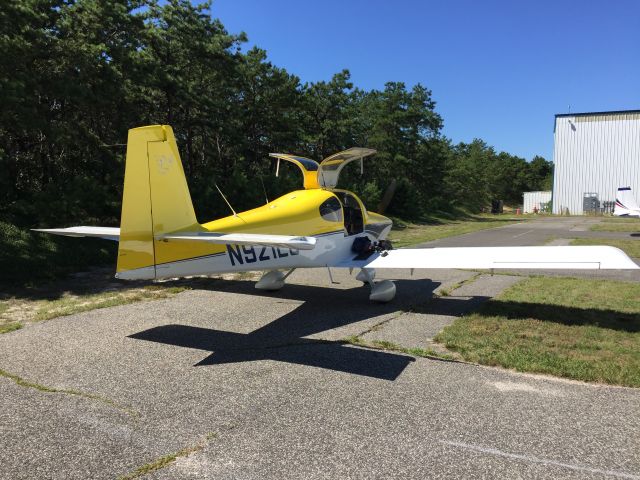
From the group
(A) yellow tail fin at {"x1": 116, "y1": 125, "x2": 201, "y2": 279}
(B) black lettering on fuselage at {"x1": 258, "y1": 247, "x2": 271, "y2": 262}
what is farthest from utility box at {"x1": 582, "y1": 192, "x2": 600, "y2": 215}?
(A) yellow tail fin at {"x1": 116, "y1": 125, "x2": 201, "y2": 279}

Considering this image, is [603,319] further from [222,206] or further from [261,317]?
[222,206]

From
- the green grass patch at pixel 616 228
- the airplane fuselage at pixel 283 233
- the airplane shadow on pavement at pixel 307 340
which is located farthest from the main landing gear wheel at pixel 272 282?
the green grass patch at pixel 616 228

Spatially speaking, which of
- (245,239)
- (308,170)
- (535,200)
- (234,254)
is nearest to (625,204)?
(308,170)

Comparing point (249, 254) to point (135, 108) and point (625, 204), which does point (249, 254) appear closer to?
point (135, 108)

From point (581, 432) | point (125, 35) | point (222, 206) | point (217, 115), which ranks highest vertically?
point (125, 35)

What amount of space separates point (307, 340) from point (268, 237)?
166 centimetres

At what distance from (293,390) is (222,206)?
1439 centimetres

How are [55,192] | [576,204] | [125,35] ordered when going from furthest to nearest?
[576,204] < [125,35] < [55,192]

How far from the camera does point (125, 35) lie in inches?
657

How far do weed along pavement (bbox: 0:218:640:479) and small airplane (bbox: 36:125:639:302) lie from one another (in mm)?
1149

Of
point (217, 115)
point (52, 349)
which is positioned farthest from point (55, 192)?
point (217, 115)

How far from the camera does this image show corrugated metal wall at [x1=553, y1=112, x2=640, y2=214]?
5122 cm

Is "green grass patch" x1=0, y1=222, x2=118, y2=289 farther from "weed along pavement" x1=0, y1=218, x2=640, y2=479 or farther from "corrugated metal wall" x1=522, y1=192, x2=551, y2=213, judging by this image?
"corrugated metal wall" x1=522, y1=192, x2=551, y2=213

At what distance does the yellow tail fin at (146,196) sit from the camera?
5812 mm
